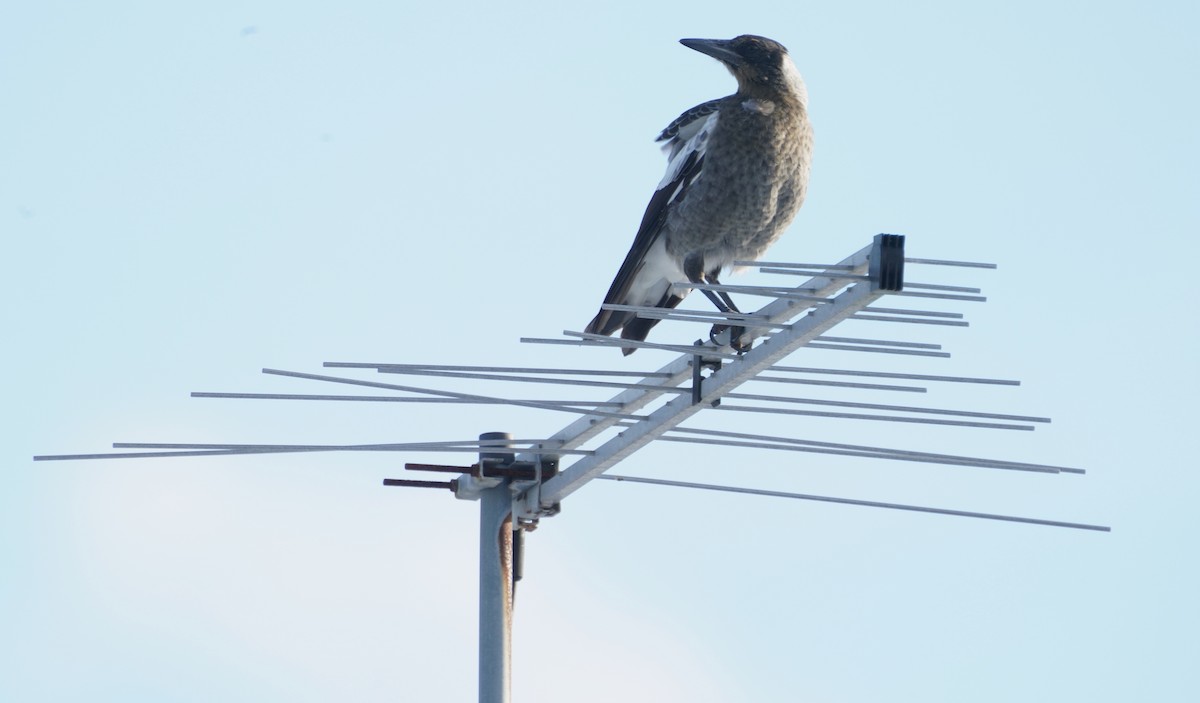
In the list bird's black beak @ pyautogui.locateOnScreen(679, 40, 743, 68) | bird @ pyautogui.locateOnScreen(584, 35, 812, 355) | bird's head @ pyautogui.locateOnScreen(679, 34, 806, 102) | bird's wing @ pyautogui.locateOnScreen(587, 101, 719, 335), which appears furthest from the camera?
bird's black beak @ pyautogui.locateOnScreen(679, 40, 743, 68)

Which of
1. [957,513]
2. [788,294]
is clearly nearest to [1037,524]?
[957,513]

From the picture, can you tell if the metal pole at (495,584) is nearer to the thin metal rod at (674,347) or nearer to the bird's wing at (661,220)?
the thin metal rod at (674,347)

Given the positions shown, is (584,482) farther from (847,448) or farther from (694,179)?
(694,179)

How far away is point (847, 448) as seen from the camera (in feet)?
14.1

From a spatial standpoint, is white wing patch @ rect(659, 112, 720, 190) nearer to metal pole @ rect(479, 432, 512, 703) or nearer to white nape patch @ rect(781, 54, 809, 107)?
white nape patch @ rect(781, 54, 809, 107)

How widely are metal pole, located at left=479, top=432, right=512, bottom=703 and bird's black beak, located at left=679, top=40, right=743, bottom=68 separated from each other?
3.33 meters

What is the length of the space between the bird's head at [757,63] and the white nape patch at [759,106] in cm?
13

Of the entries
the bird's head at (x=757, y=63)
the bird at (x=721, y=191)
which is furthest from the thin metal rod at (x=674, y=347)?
the bird's head at (x=757, y=63)

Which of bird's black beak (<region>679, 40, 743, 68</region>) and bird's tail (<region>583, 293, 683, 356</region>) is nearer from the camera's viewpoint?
bird's tail (<region>583, 293, 683, 356</region>)

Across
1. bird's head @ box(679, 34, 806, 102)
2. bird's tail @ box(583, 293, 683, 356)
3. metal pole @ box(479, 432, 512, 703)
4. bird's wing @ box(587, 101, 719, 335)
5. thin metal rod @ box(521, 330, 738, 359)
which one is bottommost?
metal pole @ box(479, 432, 512, 703)

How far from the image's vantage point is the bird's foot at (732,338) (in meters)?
4.51

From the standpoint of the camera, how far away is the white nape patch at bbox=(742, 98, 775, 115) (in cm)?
674

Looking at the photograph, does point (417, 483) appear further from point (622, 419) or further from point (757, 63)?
point (757, 63)

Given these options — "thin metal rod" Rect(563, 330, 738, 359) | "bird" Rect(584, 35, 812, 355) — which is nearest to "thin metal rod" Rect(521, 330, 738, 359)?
"thin metal rod" Rect(563, 330, 738, 359)
